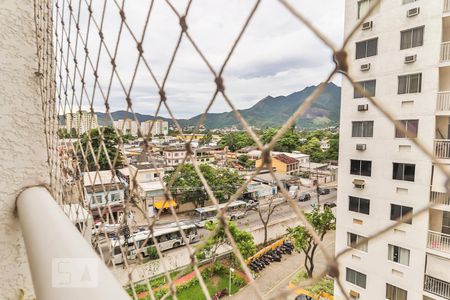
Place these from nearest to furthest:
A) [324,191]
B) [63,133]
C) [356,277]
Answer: [63,133]
[356,277]
[324,191]

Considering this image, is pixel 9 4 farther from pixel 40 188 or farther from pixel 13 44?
pixel 40 188

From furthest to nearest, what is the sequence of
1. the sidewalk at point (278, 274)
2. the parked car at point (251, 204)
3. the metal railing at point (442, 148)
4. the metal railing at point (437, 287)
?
the parked car at point (251, 204)
the sidewalk at point (278, 274)
the metal railing at point (437, 287)
the metal railing at point (442, 148)

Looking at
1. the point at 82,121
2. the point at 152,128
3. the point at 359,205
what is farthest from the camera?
the point at 359,205

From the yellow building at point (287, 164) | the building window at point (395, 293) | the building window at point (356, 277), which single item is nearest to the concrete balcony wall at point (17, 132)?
the building window at point (395, 293)

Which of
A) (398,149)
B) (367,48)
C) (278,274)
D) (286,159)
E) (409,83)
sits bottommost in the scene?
(278,274)

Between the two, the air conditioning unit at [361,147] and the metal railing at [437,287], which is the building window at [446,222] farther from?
the air conditioning unit at [361,147]

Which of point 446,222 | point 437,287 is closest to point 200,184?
point 437,287

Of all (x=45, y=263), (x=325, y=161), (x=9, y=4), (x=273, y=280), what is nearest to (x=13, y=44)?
(x=9, y=4)

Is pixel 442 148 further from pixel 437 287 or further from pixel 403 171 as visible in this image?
pixel 437 287
